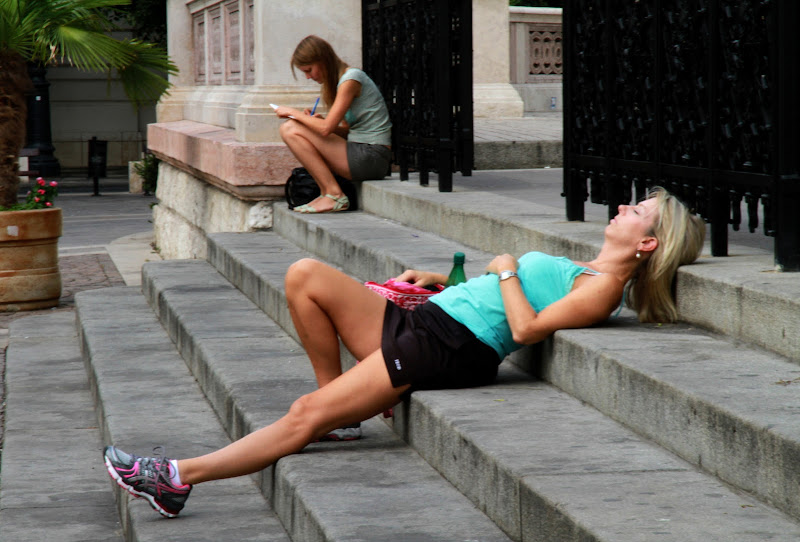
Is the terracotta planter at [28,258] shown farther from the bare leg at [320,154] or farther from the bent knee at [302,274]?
the bent knee at [302,274]

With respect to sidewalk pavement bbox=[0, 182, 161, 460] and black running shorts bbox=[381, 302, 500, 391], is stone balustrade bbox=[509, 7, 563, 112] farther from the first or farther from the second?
black running shorts bbox=[381, 302, 500, 391]

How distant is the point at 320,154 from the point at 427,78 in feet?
3.01

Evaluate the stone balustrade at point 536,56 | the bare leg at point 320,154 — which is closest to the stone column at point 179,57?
the stone balustrade at point 536,56

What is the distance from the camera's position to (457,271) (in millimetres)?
4391

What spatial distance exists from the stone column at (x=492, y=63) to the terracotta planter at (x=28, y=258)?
561cm

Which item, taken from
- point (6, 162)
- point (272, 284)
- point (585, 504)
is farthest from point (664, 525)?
point (6, 162)

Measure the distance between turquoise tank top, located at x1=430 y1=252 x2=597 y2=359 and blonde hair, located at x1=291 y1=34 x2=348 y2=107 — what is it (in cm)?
431

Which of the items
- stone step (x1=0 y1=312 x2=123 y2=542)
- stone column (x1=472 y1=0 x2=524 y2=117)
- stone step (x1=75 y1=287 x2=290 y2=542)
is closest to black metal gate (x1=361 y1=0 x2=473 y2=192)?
stone step (x1=75 y1=287 x2=290 y2=542)

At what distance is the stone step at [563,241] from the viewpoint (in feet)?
11.5

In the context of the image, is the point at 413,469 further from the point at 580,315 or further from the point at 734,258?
the point at 734,258

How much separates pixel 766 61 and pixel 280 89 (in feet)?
18.3

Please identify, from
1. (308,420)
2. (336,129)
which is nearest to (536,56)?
(336,129)

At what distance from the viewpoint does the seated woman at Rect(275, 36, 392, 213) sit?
796cm

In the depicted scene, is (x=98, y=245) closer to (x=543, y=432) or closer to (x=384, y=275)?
(x=384, y=275)
